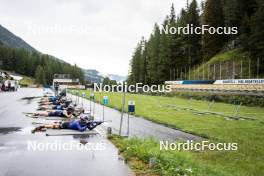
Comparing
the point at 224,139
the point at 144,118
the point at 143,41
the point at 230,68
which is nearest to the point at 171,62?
the point at 230,68

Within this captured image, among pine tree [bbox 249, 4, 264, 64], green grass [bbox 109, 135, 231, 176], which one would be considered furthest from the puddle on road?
pine tree [bbox 249, 4, 264, 64]

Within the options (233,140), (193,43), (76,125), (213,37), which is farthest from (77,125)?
(193,43)

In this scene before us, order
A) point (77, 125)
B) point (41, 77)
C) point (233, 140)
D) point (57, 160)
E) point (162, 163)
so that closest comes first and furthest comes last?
point (162, 163) → point (57, 160) → point (233, 140) → point (77, 125) → point (41, 77)

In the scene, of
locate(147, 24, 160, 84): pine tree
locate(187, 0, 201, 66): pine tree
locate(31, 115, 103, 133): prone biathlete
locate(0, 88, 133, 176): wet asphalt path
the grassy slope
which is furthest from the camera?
locate(147, 24, 160, 84): pine tree

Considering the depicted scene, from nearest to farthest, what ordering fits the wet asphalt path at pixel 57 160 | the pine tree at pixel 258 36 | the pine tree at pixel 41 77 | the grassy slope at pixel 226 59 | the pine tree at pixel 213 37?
the wet asphalt path at pixel 57 160 < the pine tree at pixel 258 36 < the grassy slope at pixel 226 59 < the pine tree at pixel 213 37 < the pine tree at pixel 41 77

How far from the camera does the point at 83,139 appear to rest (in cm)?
1565

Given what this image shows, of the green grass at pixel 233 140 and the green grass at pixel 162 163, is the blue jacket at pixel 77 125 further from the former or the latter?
the green grass at pixel 233 140

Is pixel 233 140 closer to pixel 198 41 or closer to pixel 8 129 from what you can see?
pixel 8 129

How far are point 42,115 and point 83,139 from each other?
1085 cm

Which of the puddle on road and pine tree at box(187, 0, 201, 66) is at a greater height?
pine tree at box(187, 0, 201, 66)

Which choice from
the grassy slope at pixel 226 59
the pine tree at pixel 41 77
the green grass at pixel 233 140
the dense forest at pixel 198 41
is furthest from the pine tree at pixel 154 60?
the pine tree at pixel 41 77

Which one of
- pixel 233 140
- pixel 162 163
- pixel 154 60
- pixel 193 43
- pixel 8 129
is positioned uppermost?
pixel 193 43

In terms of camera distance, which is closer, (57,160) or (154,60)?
(57,160)

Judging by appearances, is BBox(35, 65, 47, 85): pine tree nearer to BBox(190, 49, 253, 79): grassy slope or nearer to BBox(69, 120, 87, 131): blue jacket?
BBox(190, 49, 253, 79): grassy slope
